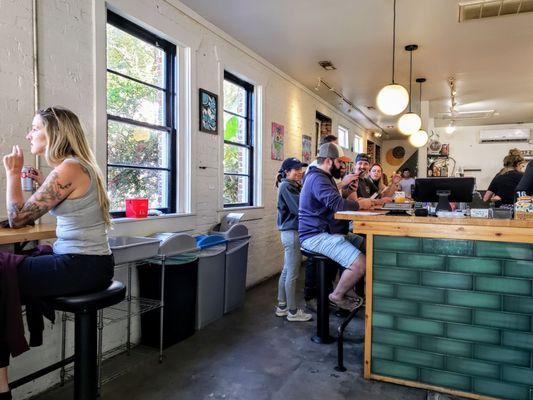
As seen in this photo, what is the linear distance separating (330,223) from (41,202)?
6.96 ft

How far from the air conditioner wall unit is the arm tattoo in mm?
11625

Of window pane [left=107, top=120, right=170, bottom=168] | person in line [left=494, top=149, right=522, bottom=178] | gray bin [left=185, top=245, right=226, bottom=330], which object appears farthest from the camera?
person in line [left=494, top=149, right=522, bottom=178]

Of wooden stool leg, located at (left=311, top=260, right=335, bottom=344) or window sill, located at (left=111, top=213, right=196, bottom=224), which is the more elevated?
window sill, located at (left=111, top=213, right=196, bottom=224)

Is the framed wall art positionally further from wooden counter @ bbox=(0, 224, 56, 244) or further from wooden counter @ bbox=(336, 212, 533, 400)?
wooden counter @ bbox=(0, 224, 56, 244)

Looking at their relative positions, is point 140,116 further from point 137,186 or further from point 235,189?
point 235,189

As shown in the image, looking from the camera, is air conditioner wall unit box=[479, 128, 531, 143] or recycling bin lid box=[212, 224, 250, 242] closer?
recycling bin lid box=[212, 224, 250, 242]

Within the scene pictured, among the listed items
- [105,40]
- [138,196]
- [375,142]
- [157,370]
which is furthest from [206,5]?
[375,142]

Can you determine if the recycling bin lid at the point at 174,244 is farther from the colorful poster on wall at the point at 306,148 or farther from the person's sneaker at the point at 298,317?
the colorful poster on wall at the point at 306,148

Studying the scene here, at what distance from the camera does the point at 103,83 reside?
286 cm

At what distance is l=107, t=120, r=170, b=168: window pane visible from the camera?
3.11 m

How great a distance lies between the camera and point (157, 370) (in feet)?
8.95

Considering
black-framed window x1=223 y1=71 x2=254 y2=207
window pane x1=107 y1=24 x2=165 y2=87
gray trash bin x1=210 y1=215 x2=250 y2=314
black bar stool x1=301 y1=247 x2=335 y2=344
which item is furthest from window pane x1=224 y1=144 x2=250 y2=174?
black bar stool x1=301 y1=247 x2=335 y2=344

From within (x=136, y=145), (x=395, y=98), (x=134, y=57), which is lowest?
(x=136, y=145)

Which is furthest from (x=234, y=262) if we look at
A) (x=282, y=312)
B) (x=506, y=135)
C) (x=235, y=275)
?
(x=506, y=135)
